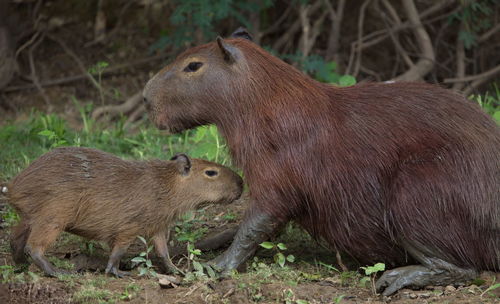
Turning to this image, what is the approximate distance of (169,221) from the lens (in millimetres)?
5223

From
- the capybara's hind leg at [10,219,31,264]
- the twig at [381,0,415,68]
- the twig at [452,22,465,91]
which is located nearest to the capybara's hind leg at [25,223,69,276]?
the capybara's hind leg at [10,219,31,264]

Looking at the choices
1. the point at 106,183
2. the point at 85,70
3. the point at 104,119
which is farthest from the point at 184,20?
the point at 106,183

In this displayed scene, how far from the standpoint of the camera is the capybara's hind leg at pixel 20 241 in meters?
4.89

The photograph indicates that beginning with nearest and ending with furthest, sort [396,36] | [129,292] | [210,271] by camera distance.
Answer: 1. [129,292]
2. [210,271]
3. [396,36]

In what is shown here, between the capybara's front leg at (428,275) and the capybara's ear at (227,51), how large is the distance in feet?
4.86

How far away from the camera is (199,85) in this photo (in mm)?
4961

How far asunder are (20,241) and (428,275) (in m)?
2.39

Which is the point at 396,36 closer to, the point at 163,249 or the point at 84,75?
the point at 84,75

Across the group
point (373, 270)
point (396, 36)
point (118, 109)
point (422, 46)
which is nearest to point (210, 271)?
point (373, 270)

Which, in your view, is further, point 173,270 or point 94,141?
point 94,141

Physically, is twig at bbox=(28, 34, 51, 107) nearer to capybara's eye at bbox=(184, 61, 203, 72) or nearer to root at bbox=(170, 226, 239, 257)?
root at bbox=(170, 226, 239, 257)

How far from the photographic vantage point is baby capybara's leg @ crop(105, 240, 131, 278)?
16.0 feet

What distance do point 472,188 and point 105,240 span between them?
7.20ft

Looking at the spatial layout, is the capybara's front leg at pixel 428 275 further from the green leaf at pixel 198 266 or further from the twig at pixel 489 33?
the twig at pixel 489 33
